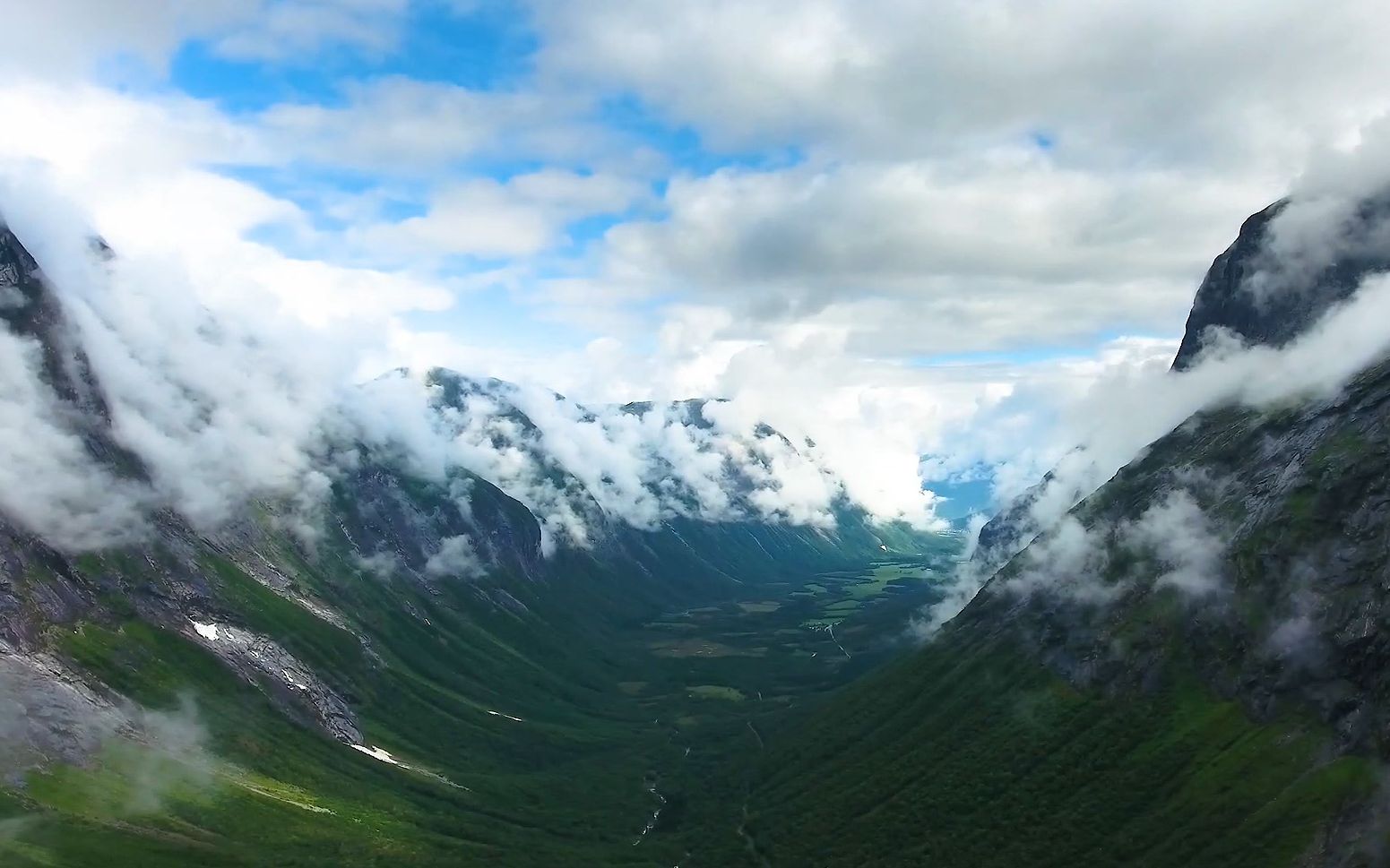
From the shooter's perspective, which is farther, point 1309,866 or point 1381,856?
point 1309,866
